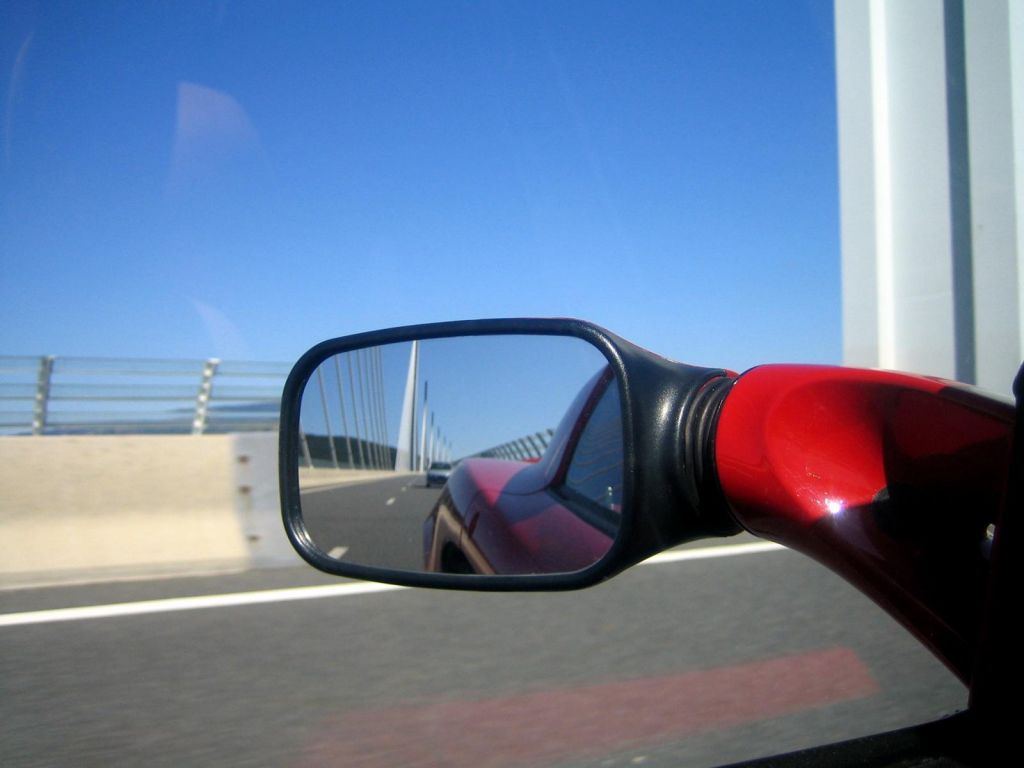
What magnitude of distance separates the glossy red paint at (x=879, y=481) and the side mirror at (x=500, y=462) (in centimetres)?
11

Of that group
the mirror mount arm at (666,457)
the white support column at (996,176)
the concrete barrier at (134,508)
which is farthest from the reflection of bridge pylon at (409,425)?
the concrete barrier at (134,508)

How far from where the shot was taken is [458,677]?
4.17 m

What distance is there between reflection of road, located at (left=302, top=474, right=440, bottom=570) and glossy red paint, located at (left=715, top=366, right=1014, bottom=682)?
104cm

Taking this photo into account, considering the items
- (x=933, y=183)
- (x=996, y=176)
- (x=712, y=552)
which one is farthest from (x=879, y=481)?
(x=712, y=552)

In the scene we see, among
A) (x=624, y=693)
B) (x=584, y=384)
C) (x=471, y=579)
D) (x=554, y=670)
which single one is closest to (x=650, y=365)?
(x=584, y=384)

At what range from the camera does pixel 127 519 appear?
23.8 feet

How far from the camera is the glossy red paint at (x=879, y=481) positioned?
120cm

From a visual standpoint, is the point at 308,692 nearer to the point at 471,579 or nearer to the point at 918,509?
the point at 471,579

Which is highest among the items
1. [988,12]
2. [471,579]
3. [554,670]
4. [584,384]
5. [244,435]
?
[988,12]

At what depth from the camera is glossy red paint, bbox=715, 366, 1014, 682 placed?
1204 millimetres

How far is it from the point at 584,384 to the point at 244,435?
676 cm

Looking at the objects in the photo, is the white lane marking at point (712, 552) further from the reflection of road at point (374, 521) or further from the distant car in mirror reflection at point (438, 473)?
the distant car in mirror reflection at point (438, 473)

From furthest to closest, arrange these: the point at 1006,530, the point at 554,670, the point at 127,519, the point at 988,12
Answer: the point at 127,519 < the point at 988,12 < the point at 554,670 < the point at 1006,530

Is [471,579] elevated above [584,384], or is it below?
below
